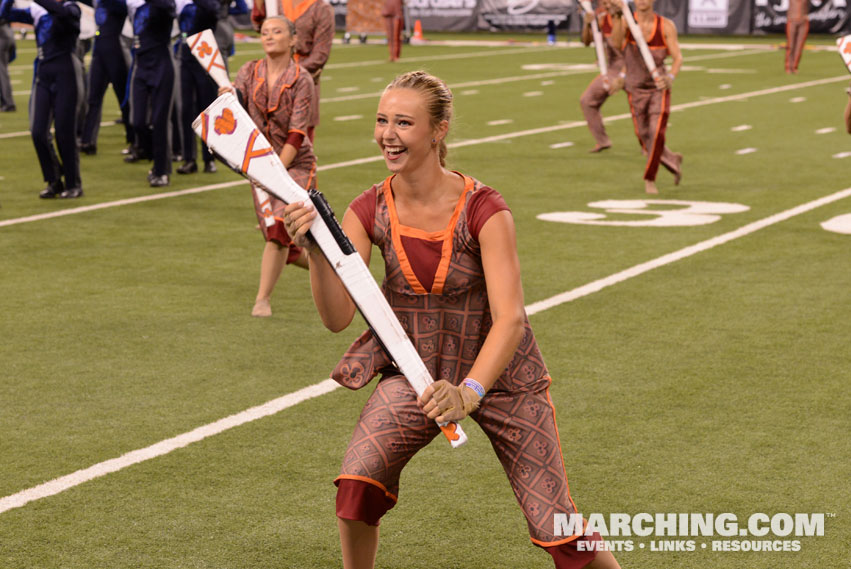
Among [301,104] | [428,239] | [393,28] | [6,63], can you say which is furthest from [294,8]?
[393,28]

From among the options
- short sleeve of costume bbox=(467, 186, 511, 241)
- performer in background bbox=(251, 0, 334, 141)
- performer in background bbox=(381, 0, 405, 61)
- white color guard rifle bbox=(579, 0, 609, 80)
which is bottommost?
performer in background bbox=(381, 0, 405, 61)

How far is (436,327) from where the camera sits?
3.91 meters

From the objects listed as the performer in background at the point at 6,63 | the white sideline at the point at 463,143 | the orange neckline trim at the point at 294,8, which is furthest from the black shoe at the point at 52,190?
the performer in background at the point at 6,63

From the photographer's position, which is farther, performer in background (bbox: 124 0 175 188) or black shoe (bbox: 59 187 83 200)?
performer in background (bbox: 124 0 175 188)

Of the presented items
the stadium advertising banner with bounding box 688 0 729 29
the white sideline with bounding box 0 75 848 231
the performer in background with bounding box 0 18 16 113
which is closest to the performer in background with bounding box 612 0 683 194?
the white sideline with bounding box 0 75 848 231

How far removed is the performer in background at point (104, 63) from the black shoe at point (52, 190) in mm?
3071

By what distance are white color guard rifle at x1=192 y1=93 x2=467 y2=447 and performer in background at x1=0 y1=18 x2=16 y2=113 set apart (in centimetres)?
1801

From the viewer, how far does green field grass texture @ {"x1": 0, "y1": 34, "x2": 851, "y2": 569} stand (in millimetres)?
4996

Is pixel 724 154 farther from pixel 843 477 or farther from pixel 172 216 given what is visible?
pixel 843 477

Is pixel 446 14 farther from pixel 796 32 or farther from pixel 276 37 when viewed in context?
pixel 276 37

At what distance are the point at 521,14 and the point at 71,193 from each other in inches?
1316

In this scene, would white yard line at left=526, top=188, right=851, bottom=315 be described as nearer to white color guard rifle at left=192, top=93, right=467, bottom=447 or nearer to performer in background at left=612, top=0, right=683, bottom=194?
performer in background at left=612, top=0, right=683, bottom=194

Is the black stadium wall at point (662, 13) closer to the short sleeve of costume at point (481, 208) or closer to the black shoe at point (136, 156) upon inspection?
the black shoe at point (136, 156)

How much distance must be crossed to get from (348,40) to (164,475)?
3674cm
